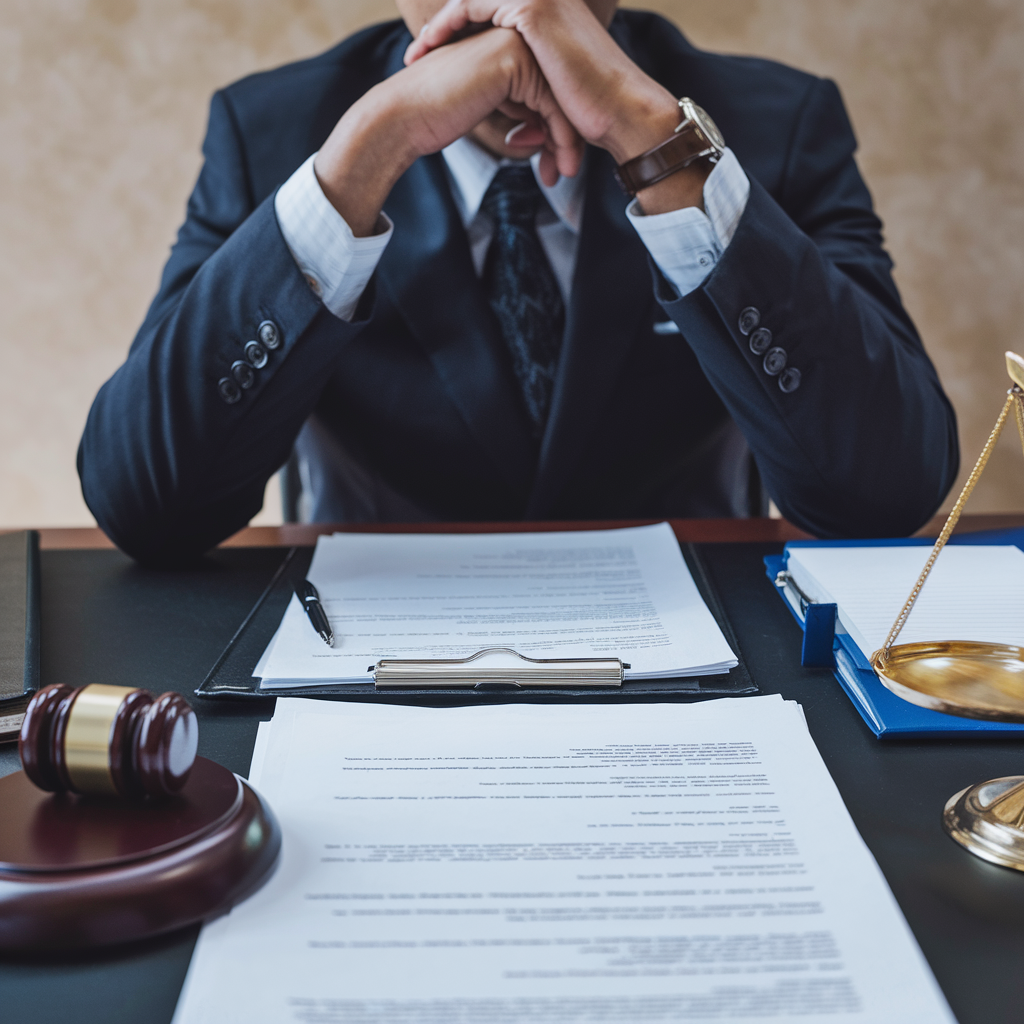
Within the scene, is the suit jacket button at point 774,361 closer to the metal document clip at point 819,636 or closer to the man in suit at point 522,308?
the man in suit at point 522,308

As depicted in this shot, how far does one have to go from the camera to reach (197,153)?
2.61 meters

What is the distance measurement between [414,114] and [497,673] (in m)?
0.64

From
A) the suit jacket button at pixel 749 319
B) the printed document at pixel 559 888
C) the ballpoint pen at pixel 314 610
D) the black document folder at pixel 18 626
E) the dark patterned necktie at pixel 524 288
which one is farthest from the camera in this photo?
the dark patterned necktie at pixel 524 288

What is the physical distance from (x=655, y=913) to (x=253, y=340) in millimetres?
739

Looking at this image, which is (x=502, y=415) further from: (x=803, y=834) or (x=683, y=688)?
(x=803, y=834)

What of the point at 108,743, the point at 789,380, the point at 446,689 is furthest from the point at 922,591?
the point at 108,743

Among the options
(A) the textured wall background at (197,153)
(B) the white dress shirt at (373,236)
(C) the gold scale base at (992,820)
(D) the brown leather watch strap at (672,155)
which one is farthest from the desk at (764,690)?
(A) the textured wall background at (197,153)

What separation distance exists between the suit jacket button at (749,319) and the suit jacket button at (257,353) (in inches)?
18.7

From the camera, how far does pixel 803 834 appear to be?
46 centimetres

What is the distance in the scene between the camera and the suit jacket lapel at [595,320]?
3.99 ft

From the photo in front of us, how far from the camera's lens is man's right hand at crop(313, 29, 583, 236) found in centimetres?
98

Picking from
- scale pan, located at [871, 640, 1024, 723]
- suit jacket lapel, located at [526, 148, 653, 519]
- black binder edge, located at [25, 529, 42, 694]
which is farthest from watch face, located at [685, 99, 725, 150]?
black binder edge, located at [25, 529, 42, 694]

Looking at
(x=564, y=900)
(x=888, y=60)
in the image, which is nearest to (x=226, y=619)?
(x=564, y=900)

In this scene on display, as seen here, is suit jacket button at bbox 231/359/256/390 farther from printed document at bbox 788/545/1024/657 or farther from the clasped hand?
printed document at bbox 788/545/1024/657
